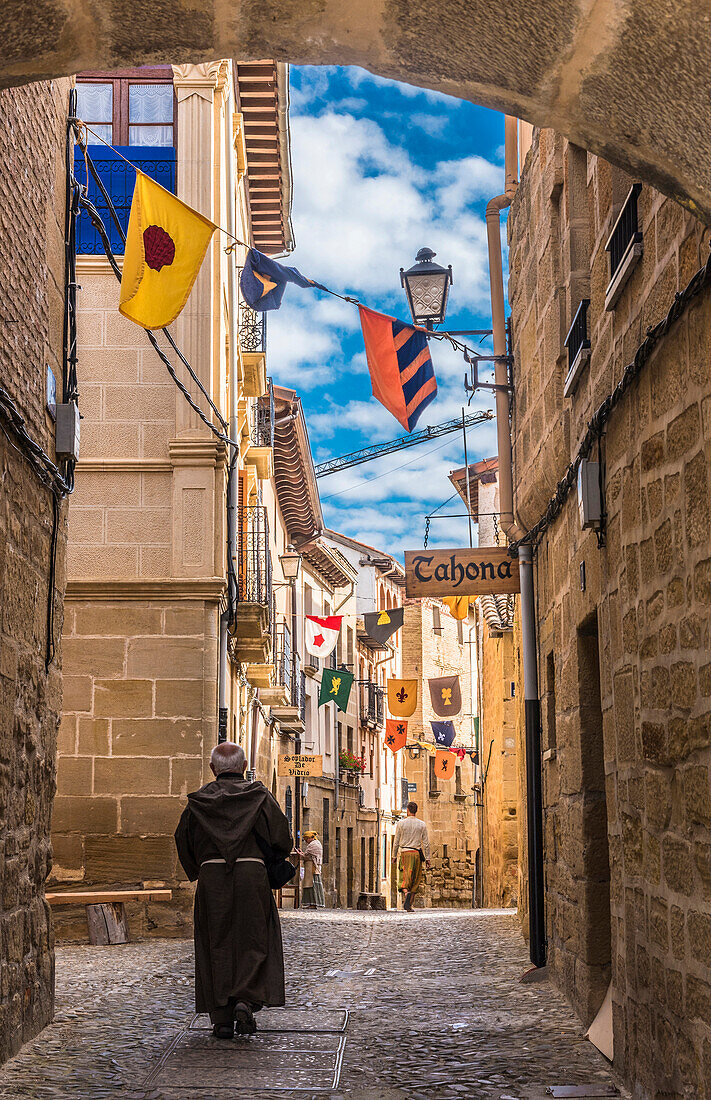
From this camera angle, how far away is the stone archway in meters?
2.96

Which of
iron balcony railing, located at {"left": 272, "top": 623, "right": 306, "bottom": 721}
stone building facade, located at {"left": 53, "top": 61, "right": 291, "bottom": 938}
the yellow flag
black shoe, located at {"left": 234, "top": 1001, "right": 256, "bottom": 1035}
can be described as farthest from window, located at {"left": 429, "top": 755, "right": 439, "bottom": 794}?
black shoe, located at {"left": 234, "top": 1001, "right": 256, "bottom": 1035}

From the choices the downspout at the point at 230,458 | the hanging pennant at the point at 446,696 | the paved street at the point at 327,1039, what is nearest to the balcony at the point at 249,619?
the downspout at the point at 230,458

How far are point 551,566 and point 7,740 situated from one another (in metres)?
3.69

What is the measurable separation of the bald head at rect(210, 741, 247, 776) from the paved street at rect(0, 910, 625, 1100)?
1.26m

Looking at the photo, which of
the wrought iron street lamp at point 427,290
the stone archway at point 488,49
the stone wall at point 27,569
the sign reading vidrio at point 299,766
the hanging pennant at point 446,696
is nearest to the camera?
the stone archway at point 488,49

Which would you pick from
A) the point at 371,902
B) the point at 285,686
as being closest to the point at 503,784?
the point at 285,686

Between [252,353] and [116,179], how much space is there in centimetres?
501

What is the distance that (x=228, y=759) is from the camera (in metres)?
6.35

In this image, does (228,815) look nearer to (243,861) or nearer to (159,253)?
(243,861)

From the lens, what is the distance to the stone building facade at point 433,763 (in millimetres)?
40688

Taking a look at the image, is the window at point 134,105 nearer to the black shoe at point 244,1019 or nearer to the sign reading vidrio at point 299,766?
the black shoe at point 244,1019

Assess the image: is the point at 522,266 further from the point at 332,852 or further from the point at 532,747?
the point at 332,852

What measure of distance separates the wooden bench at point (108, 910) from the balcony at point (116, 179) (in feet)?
21.0

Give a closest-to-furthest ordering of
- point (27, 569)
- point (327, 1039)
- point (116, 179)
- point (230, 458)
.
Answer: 1. point (27, 569)
2. point (327, 1039)
3. point (116, 179)
4. point (230, 458)
